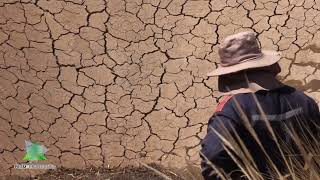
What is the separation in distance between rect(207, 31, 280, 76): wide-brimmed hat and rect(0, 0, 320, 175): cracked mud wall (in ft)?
5.76

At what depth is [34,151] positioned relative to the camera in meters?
4.00

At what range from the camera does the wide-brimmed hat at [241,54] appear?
2186 millimetres

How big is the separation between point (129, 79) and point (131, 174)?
711 millimetres

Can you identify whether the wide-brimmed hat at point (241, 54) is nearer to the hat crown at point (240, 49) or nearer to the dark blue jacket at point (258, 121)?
the hat crown at point (240, 49)

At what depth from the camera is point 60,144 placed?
158 inches

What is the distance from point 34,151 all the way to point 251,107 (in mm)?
→ 2289

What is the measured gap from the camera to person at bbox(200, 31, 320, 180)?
6.95ft

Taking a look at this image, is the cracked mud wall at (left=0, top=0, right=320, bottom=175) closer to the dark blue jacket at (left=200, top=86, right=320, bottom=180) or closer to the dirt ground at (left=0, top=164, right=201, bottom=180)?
the dirt ground at (left=0, top=164, right=201, bottom=180)

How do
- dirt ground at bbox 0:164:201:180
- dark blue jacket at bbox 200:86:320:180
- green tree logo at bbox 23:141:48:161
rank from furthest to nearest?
1. green tree logo at bbox 23:141:48:161
2. dirt ground at bbox 0:164:201:180
3. dark blue jacket at bbox 200:86:320:180

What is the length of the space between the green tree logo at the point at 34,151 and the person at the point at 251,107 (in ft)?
6.77

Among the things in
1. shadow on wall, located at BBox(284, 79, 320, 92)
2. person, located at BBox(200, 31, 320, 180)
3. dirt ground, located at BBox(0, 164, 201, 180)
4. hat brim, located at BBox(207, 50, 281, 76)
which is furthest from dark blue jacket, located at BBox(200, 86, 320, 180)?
shadow on wall, located at BBox(284, 79, 320, 92)

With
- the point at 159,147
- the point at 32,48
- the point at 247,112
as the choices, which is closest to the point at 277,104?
the point at 247,112

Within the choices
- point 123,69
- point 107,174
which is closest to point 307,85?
point 123,69

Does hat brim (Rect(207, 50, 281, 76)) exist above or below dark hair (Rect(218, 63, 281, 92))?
above
